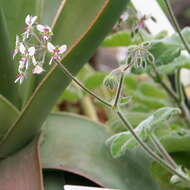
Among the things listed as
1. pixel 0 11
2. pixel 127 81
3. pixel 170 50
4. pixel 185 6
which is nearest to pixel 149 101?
pixel 127 81

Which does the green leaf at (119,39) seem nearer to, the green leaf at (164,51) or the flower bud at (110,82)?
the green leaf at (164,51)

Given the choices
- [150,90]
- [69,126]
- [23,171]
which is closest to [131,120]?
[69,126]

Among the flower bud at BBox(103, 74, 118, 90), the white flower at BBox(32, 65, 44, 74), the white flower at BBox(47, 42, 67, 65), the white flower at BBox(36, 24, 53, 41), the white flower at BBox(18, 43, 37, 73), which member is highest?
the white flower at BBox(36, 24, 53, 41)

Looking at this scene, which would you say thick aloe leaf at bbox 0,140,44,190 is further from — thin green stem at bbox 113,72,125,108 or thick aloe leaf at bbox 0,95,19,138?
thin green stem at bbox 113,72,125,108

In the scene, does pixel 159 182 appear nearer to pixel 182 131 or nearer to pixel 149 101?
pixel 182 131

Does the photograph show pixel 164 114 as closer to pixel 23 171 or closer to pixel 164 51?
pixel 164 51

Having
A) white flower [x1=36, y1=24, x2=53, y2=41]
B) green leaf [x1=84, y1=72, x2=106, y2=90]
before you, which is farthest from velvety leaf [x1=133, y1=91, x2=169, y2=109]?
white flower [x1=36, y1=24, x2=53, y2=41]

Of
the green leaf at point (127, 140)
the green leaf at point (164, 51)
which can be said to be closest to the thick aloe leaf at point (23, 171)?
the green leaf at point (127, 140)
